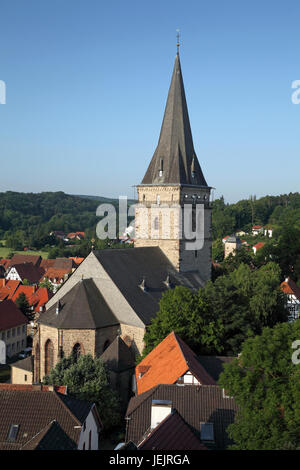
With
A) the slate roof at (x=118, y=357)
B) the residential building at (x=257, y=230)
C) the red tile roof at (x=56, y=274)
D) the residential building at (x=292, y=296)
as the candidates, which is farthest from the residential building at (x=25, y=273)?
A: the residential building at (x=257, y=230)

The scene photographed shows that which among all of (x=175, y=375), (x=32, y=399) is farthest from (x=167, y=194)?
(x=32, y=399)

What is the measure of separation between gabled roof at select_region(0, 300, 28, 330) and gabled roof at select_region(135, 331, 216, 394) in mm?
21430

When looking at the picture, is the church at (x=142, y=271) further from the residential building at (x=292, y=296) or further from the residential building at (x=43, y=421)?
the residential building at (x=292, y=296)

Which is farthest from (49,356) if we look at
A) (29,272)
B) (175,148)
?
(29,272)

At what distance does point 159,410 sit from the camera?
17.0m

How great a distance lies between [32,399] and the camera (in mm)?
18094

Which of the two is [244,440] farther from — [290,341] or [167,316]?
[167,316]

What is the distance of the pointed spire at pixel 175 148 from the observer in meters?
37.9

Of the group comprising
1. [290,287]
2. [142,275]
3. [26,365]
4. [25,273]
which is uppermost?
[142,275]

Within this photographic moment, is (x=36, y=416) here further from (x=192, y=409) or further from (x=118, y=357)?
(x=118, y=357)

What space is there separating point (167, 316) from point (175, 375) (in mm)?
5998

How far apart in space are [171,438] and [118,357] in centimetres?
1241

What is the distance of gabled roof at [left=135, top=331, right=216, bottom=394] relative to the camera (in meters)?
21.5

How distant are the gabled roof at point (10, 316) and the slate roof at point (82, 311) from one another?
15059mm
